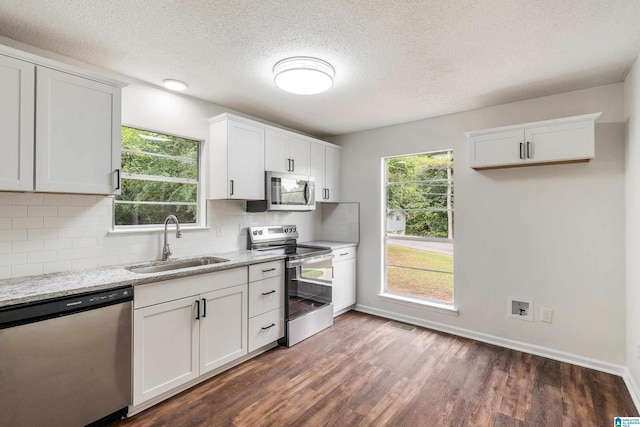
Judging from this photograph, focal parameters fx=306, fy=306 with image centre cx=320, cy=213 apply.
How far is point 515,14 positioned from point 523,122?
62.4 inches

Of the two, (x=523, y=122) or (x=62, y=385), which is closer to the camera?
(x=62, y=385)

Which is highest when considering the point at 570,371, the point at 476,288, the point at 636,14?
the point at 636,14

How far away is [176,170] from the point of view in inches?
117

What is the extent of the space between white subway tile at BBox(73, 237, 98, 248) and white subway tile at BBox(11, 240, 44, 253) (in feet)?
0.62

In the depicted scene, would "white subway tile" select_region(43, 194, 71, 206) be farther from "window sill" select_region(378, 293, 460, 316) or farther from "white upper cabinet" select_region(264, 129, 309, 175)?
"window sill" select_region(378, 293, 460, 316)

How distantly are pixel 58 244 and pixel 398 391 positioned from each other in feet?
8.89

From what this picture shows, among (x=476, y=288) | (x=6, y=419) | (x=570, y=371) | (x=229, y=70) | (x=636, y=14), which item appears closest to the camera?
(x=6, y=419)

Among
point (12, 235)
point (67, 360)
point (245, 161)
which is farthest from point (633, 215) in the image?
point (12, 235)

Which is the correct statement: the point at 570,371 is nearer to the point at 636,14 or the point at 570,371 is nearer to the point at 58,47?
the point at 636,14

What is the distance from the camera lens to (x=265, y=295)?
287cm

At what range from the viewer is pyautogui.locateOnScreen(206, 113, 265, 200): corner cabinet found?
9.73 feet

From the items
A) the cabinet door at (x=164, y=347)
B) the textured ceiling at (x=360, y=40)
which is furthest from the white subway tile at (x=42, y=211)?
the textured ceiling at (x=360, y=40)

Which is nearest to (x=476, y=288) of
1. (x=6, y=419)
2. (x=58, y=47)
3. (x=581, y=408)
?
(x=581, y=408)

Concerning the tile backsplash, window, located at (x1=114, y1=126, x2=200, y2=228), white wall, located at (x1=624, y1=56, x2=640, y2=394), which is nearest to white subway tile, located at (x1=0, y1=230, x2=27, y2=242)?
the tile backsplash
